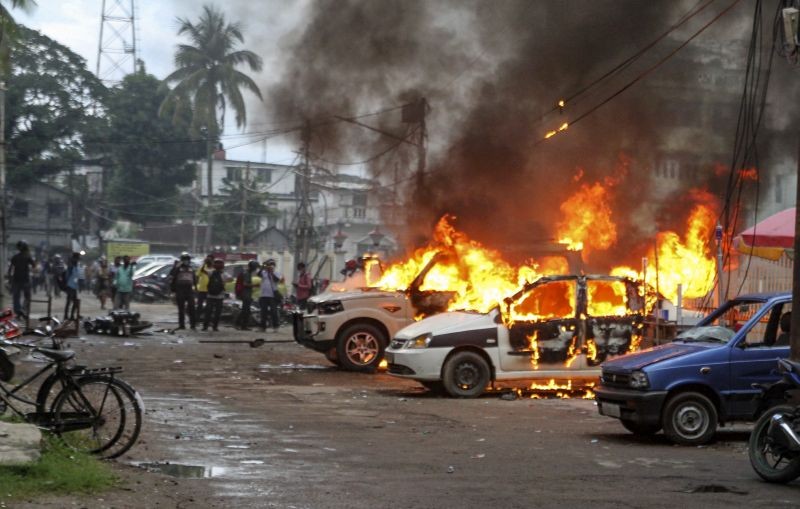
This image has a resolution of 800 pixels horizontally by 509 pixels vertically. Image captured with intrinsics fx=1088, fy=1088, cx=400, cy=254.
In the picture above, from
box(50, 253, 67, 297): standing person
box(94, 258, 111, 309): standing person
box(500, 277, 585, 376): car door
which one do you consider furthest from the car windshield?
box(94, 258, 111, 309): standing person

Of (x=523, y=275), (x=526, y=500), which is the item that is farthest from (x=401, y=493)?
(x=523, y=275)

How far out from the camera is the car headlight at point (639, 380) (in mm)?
10539

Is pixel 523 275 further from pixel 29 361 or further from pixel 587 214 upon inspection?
pixel 29 361

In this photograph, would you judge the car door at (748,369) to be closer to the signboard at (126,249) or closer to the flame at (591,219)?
the flame at (591,219)

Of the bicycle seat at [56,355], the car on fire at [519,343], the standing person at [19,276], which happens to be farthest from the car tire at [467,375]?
the standing person at [19,276]

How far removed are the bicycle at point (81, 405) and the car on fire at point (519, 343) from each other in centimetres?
594

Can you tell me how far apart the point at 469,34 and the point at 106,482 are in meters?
17.4

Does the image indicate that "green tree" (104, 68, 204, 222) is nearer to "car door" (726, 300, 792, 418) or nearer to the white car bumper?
the white car bumper

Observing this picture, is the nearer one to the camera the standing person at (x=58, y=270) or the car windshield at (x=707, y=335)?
the car windshield at (x=707, y=335)

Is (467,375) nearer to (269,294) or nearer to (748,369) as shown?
(748,369)

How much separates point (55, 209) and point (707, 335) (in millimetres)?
57154

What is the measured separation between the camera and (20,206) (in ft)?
202

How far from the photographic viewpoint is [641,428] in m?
10.9

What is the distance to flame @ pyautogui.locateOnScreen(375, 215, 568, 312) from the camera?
57.2 feet
